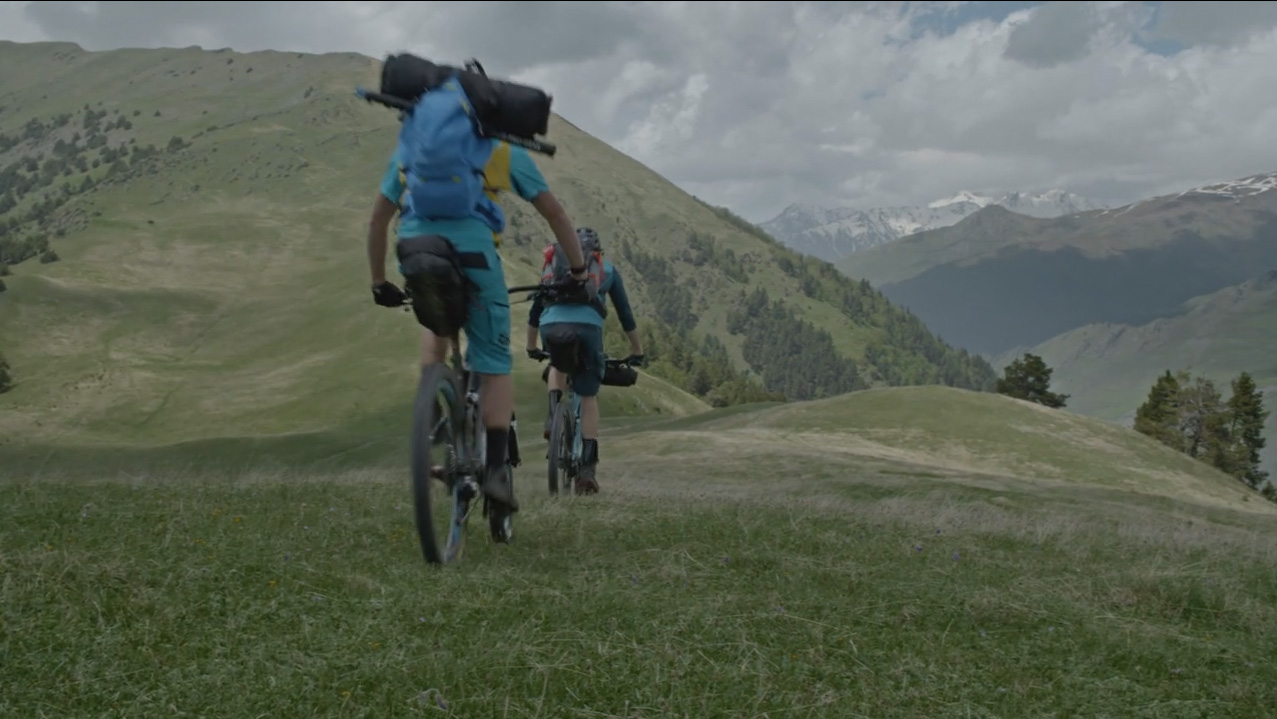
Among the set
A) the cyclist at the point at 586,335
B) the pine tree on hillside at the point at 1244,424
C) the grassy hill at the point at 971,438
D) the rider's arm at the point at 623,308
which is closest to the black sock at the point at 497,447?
the cyclist at the point at 586,335

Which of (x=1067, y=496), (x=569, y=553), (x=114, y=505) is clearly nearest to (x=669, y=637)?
(x=569, y=553)

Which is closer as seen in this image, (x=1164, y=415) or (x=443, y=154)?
(x=443, y=154)

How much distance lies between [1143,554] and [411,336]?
445 feet

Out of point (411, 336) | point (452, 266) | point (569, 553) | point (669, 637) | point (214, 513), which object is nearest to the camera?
point (669, 637)

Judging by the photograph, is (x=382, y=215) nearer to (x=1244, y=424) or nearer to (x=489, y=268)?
(x=489, y=268)

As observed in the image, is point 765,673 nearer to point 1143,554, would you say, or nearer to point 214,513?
point 214,513

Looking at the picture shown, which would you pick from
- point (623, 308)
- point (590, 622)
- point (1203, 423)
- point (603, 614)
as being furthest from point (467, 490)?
point (1203, 423)

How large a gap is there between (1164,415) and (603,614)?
112 metres

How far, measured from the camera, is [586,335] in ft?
Answer: 41.7

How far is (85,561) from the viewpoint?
5746 millimetres

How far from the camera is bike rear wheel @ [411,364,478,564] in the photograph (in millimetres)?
6859

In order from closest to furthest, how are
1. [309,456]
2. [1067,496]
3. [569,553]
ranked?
[569,553]
[1067,496]
[309,456]

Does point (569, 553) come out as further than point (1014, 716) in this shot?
Yes

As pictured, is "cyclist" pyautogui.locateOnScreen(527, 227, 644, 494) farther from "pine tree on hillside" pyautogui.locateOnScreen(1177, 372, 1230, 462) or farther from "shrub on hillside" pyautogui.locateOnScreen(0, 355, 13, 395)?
"shrub on hillside" pyautogui.locateOnScreen(0, 355, 13, 395)
